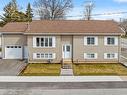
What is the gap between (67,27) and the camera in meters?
41.5

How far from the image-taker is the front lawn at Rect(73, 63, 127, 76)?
105ft

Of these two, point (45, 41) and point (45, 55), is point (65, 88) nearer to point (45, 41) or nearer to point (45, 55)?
point (45, 55)

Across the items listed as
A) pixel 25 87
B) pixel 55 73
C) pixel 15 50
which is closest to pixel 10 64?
pixel 15 50

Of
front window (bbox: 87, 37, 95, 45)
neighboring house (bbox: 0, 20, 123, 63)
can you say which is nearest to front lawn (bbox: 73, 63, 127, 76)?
neighboring house (bbox: 0, 20, 123, 63)

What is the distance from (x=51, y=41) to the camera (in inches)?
1566

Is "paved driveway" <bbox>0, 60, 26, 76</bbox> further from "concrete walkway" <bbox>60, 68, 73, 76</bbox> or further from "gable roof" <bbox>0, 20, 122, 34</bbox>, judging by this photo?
"concrete walkway" <bbox>60, 68, 73, 76</bbox>

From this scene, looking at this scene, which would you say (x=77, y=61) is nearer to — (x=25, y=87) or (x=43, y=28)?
(x=43, y=28)

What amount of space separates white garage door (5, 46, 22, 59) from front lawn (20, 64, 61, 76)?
5647 millimetres

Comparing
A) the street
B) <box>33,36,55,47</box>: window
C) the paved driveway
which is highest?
<box>33,36,55,47</box>: window

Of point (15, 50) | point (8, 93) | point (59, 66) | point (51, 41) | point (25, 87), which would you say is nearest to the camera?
point (8, 93)

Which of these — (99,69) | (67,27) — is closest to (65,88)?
(99,69)

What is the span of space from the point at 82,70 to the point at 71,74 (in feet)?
10.2

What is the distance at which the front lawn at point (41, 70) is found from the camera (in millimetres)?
31297

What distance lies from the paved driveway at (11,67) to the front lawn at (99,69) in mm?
6477
